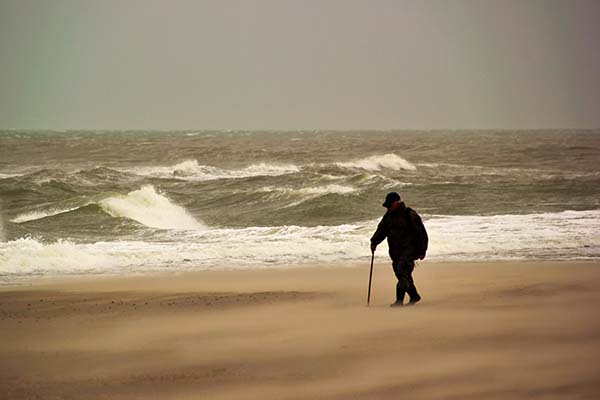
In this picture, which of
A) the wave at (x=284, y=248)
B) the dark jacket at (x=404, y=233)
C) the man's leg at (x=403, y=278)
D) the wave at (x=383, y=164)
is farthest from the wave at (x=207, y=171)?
the man's leg at (x=403, y=278)

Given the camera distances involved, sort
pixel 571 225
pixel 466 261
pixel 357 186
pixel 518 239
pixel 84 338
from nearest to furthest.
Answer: pixel 84 338 < pixel 466 261 < pixel 518 239 < pixel 571 225 < pixel 357 186

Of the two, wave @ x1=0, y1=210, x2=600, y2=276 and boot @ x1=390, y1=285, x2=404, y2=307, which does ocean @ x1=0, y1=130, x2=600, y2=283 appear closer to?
wave @ x1=0, y1=210, x2=600, y2=276

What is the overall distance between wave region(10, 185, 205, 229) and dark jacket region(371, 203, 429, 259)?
42.5 feet

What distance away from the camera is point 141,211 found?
24.3 m

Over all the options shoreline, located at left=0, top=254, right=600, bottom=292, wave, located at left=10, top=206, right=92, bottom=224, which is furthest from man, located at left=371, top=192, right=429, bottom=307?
wave, located at left=10, top=206, right=92, bottom=224

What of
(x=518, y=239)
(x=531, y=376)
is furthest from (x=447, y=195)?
(x=531, y=376)

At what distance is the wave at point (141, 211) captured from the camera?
76.4 ft

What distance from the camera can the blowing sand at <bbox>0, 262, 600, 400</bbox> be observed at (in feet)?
22.7

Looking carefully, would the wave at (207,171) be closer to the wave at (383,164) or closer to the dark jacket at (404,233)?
the wave at (383,164)

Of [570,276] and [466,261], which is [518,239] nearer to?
[466,261]

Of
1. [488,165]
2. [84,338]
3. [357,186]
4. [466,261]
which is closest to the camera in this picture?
[84,338]

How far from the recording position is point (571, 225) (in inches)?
706

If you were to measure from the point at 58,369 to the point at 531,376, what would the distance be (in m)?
3.69

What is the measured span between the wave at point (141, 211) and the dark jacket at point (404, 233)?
12943 mm
